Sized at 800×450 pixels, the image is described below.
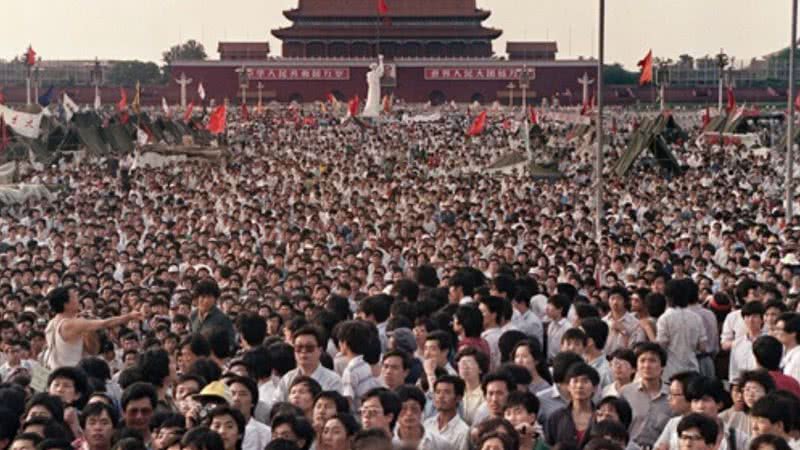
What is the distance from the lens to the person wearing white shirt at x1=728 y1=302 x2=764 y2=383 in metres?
9.41

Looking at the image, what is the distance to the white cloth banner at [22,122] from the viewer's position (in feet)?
107

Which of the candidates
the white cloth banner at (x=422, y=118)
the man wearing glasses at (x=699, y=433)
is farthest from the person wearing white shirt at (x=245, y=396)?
the white cloth banner at (x=422, y=118)

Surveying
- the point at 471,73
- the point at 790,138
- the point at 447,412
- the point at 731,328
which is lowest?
the point at 731,328

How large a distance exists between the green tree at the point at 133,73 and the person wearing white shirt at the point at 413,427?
105 meters

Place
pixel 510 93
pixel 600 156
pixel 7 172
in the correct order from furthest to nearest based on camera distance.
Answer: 1. pixel 510 93
2. pixel 7 172
3. pixel 600 156

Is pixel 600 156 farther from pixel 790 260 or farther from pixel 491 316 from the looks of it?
pixel 491 316

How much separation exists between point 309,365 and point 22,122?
1010 inches

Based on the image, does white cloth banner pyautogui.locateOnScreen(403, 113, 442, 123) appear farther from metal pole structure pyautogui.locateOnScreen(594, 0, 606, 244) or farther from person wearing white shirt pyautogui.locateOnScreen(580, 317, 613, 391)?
person wearing white shirt pyautogui.locateOnScreen(580, 317, 613, 391)

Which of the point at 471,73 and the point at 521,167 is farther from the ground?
the point at 471,73

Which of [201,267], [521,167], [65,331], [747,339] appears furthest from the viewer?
[521,167]

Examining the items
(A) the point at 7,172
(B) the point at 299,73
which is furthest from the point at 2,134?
(B) the point at 299,73

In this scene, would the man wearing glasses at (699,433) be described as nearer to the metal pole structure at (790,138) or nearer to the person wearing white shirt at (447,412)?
the person wearing white shirt at (447,412)

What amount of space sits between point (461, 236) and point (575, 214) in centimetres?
493

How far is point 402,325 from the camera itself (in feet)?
31.5
